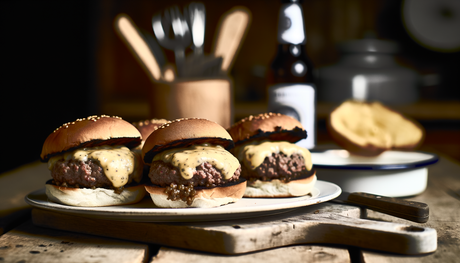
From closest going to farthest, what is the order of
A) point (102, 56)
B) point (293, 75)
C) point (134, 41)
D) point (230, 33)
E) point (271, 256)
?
1. point (271, 256)
2. point (134, 41)
3. point (230, 33)
4. point (293, 75)
5. point (102, 56)

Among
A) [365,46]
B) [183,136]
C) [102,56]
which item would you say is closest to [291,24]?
[183,136]

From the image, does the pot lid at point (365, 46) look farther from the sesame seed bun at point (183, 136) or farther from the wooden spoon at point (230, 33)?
the sesame seed bun at point (183, 136)

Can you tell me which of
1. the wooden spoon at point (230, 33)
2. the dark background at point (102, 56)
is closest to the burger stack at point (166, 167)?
the wooden spoon at point (230, 33)

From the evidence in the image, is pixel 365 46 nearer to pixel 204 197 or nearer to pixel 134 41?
pixel 134 41

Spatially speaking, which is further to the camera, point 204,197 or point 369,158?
point 369,158

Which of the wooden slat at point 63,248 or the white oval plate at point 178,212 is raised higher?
the white oval plate at point 178,212

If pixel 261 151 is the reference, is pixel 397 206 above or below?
below

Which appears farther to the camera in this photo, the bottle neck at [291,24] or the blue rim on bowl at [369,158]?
the bottle neck at [291,24]

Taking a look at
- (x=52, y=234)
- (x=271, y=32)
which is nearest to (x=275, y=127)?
(x=52, y=234)
